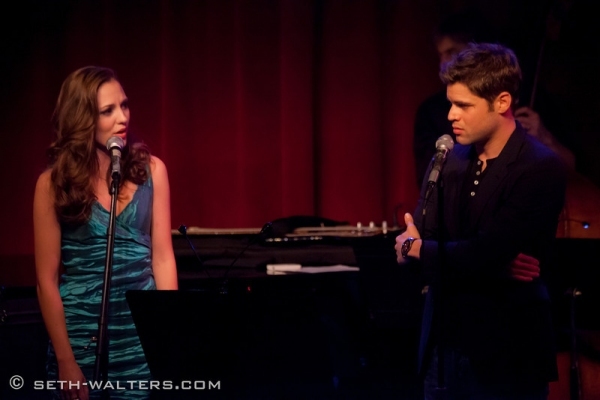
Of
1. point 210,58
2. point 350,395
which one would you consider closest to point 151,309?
point 350,395

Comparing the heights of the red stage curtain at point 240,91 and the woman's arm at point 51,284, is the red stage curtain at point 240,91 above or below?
above

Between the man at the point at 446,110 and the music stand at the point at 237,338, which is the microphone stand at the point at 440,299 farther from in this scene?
the man at the point at 446,110

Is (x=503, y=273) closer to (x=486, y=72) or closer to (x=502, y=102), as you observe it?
(x=502, y=102)

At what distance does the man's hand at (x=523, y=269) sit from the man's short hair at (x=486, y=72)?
621 mm

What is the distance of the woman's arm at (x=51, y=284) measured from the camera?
2.96 meters

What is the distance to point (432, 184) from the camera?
2793 millimetres

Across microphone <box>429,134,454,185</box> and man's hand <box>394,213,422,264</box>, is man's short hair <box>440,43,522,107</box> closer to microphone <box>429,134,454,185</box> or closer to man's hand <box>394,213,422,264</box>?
microphone <box>429,134,454,185</box>

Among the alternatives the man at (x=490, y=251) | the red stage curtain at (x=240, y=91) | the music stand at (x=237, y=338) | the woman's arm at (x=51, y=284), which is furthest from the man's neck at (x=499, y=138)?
the red stage curtain at (x=240, y=91)

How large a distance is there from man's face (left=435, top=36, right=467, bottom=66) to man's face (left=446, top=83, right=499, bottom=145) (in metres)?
1.80

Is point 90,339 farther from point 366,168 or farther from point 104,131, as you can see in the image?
point 366,168

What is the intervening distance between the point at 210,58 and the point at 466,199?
126 inches

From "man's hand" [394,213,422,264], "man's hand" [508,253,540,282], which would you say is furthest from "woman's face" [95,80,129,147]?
"man's hand" [508,253,540,282]

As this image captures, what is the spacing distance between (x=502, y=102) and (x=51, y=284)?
1.90m

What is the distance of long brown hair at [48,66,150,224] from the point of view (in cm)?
315
